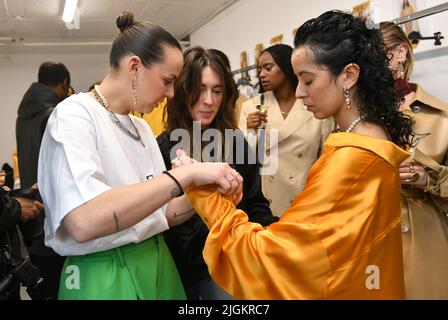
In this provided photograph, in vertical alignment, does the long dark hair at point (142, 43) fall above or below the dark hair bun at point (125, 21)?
below

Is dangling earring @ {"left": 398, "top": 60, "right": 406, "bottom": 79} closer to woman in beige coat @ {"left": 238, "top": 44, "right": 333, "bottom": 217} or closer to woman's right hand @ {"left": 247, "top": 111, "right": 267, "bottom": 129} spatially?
woman in beige coat @ {"left": 238, "top": 44, "right": 333, "bottom": 217}

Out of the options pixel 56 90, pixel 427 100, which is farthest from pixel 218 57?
pixel 56 90

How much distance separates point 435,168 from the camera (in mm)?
1443

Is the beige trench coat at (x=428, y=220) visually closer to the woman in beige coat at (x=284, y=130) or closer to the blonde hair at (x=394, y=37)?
the blonde hair at (x=394, y=37)

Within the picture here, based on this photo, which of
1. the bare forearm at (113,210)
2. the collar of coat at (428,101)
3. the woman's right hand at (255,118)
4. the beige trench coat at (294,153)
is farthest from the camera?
the woman's right hand at (255,118)

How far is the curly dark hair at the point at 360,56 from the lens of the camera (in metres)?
1.04

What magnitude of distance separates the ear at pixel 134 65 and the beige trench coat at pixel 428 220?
106 cm

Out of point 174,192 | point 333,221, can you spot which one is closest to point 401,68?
point 333,221

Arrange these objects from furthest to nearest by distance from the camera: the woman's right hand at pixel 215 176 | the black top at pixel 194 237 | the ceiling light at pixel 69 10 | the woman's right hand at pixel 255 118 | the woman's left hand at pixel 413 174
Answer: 1. the ceiling light at pixel 69 10
2. the woman's right hand at pixel 255 118
3. the woman's left hand at pixel 413 174
4. the black top at pixel 194 237
5. the woman's right hand at pixel 215 176

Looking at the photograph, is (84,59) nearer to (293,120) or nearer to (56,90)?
(56,90)

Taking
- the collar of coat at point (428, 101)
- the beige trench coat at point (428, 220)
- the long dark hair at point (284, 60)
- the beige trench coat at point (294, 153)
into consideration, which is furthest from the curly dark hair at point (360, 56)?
the long dark hair at point (284, 60)

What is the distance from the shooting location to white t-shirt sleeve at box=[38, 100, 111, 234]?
34.6 inches

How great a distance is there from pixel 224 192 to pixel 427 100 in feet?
3.51

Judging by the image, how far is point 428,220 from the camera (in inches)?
59.7
